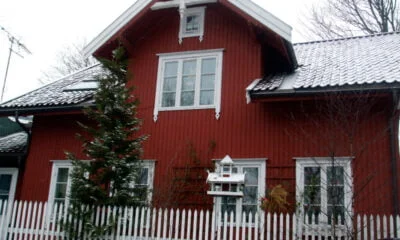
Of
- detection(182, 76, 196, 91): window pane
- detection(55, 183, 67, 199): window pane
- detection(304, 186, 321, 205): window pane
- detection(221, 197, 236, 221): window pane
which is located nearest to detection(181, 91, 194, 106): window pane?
detection(182, 76, 196, 91): window pane

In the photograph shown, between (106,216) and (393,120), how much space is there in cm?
638

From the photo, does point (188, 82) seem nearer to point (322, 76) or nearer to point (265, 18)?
point (265, 18)

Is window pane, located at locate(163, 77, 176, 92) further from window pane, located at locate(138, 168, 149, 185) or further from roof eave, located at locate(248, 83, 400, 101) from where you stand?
roof eave, located at locate(248, 83, 400, 101)

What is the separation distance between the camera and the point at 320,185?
9.91 metres

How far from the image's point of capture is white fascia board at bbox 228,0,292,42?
426 inches

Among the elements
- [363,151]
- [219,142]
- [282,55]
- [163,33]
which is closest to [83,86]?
[163,33]

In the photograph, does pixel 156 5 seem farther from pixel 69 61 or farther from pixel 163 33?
pixel 69 61

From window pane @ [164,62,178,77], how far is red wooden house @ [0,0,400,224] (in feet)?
0.09

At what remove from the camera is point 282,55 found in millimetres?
11664

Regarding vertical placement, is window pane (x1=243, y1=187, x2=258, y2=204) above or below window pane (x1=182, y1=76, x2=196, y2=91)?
below

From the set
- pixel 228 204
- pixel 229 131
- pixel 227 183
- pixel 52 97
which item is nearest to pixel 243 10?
pixel 229 131

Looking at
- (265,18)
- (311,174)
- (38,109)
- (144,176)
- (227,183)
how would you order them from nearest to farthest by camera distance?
(227,183) → (311,174) → (265,18) → (144,176) → (38,109)

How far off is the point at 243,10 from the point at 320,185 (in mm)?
4557

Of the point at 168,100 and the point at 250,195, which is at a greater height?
the point at 168,100
